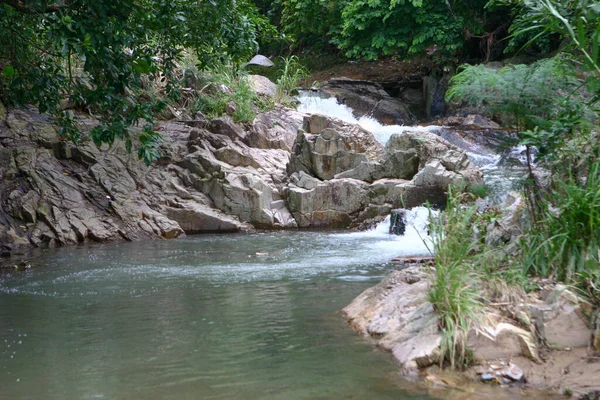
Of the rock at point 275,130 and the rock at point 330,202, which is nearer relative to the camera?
the rock at point 330,202

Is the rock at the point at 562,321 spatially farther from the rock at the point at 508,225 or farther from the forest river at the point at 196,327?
the rock at the point at 508,225

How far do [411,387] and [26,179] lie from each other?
37.1ft

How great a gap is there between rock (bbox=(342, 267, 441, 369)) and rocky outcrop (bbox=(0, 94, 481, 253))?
7.12 m

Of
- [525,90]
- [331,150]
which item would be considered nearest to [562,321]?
[525,90]

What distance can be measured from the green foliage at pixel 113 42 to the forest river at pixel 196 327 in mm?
1890

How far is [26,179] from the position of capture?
13609mm

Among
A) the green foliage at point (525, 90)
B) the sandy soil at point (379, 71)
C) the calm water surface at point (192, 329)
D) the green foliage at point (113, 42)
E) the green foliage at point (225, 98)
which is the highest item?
the sandy soil at point (379, 71)

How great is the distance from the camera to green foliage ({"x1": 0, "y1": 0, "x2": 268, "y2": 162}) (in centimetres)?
640

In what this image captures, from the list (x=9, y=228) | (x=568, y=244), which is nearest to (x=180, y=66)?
(x=9, y=228)

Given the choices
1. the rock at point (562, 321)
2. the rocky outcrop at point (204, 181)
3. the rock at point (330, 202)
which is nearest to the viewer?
the rock at point (562, 321)

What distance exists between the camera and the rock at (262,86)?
20.5 meters

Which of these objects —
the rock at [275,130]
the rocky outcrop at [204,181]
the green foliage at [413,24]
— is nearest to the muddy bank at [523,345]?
the rocky outcrop at [204,181]

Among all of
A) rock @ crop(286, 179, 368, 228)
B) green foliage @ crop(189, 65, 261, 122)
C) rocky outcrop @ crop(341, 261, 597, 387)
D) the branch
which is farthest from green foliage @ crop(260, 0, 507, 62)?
rocky outcrop @ crop(341, 261, 597, 387)

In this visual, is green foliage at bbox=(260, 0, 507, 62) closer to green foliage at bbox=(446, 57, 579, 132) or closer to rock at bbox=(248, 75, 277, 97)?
rock at bbox=(248, 75, 277, 97)
